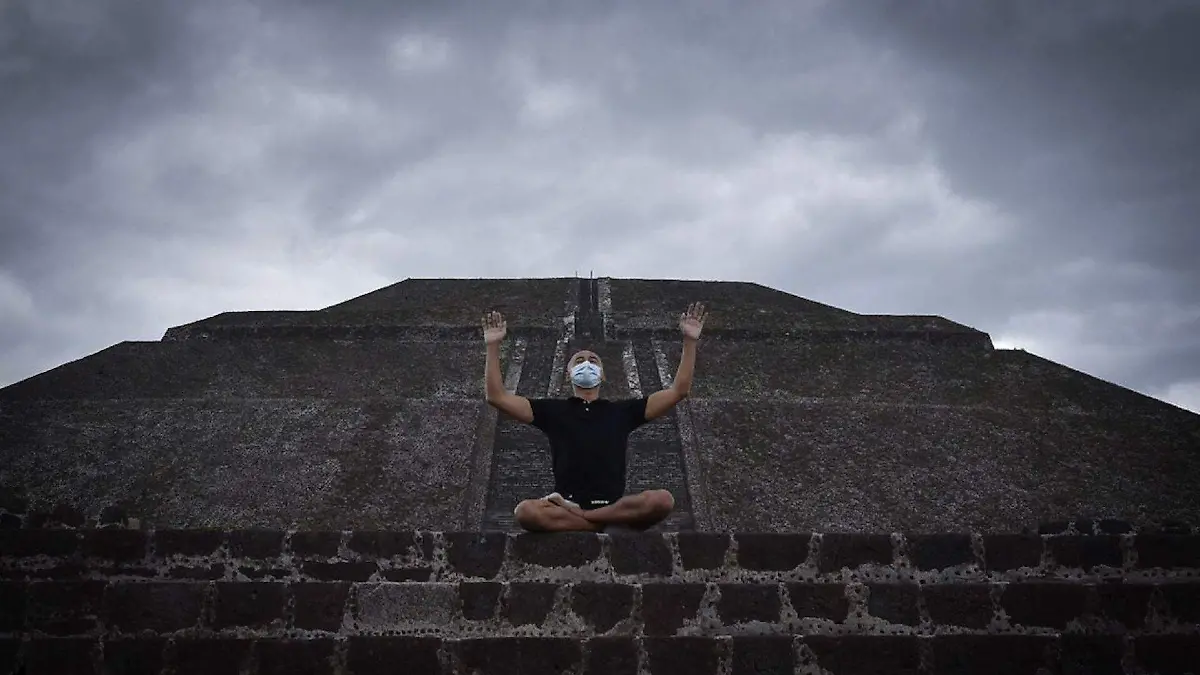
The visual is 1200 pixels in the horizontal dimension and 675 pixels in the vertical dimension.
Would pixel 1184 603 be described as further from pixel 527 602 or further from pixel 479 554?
pixel 479 554

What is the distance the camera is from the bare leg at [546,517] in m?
4.84

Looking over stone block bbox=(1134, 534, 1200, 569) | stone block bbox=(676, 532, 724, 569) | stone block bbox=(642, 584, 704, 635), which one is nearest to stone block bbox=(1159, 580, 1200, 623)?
stone block bbox=(1134, 534, 1200, 569)

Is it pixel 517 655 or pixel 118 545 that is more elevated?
pixel 118 545

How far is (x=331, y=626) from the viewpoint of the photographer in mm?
4180

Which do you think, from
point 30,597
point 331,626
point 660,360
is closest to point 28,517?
point 30,597

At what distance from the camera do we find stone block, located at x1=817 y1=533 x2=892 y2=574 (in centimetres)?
443

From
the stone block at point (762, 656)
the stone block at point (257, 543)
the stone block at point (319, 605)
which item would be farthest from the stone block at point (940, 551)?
the stone block at point (257, 543)

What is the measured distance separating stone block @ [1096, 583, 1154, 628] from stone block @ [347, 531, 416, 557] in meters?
3.24

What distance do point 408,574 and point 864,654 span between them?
2.13 m

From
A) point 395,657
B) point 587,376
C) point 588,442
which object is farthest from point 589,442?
point 395,657

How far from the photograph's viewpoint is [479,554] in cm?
438

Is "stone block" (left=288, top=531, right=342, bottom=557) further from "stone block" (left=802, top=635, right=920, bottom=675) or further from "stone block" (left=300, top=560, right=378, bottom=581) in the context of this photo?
"stone block" (left=802, top=635, right=920, bottom=675)

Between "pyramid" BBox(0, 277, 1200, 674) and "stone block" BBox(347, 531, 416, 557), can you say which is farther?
"stone block" BBox(347, 531, 416, 557)

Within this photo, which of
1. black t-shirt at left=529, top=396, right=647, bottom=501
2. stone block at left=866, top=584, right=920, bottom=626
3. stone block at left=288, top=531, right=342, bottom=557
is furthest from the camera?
black t-shirt at left=529, top=396, right=647, bottom=501
